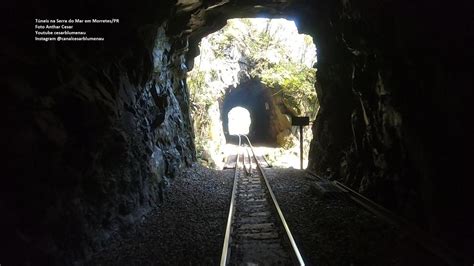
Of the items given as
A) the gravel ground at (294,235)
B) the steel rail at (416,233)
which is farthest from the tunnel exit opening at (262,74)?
the steel rail at (416,233)

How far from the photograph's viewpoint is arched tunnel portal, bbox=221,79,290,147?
96.9ft

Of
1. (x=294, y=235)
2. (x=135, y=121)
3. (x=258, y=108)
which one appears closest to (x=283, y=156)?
(x=258, y=108)

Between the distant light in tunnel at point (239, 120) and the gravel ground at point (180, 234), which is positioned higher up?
the distant light in tunnel at point (239, 120)

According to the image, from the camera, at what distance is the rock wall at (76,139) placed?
14.7 feet

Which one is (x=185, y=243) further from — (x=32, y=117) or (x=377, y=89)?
(x=377, y=89)

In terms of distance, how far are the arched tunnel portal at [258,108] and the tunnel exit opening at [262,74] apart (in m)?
0.12

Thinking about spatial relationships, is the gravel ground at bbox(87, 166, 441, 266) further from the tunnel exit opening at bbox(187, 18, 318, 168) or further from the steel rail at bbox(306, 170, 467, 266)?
the tunnel exit opening at bbox(187, 18, 318, 168)

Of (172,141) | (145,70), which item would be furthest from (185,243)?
(172,141)

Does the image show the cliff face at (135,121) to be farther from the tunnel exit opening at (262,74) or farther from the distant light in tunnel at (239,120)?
the distant light in tunnel at (239,120)

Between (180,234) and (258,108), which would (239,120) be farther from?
(180,234)

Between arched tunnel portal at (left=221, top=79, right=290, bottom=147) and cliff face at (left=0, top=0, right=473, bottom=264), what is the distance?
18584 mm

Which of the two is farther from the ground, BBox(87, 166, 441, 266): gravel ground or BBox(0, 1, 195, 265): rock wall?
BBox(0, 1, 195, 265): rock wall

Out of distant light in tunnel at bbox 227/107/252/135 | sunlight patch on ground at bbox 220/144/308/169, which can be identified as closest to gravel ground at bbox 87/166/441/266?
sunlight patch on ground at bbox 220/144/308/169

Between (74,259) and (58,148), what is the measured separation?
1548 millimetres
